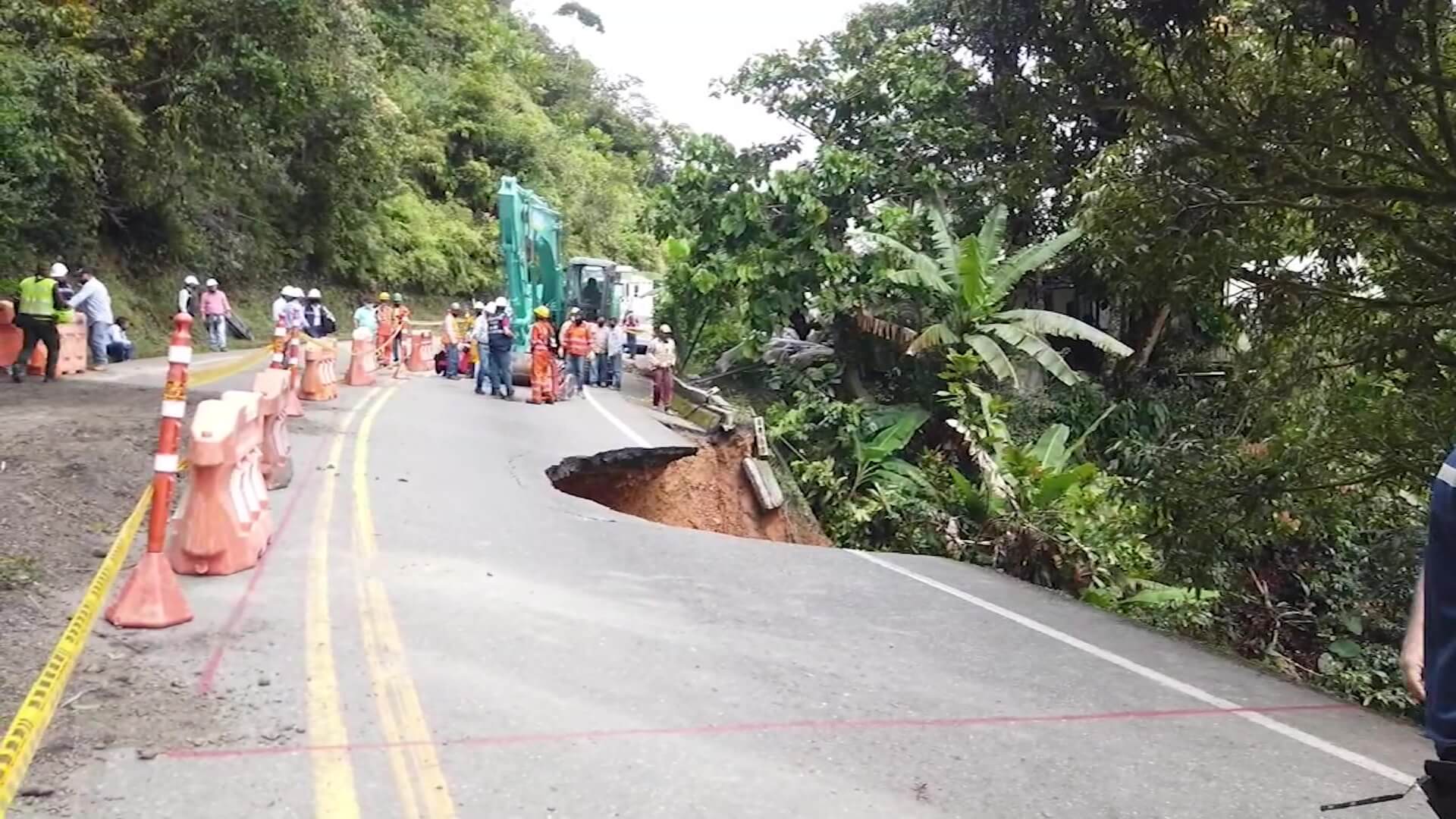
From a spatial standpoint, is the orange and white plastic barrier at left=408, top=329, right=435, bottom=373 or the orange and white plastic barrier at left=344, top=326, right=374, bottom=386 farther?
the orange and white plastic barrier at left=408, top=329, right=435, bottom=373

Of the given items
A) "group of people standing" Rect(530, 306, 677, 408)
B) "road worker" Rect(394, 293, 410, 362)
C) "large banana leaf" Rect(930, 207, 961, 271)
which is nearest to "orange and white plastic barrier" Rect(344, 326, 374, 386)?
"group of people standing" Rect(530, 306, 677, 408)

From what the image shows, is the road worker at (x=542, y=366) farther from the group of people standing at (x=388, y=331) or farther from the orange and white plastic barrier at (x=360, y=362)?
the group of people standing at (x=388, y=331)

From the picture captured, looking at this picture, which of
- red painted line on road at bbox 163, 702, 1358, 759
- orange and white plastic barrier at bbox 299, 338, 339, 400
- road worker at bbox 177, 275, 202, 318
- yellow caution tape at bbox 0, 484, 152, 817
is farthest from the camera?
road worker at bbox 177, 275, 202, 318

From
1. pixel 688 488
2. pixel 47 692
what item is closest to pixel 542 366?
pixel 688 488

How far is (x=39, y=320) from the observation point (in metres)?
15.0

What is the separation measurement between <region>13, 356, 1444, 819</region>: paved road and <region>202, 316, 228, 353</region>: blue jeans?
16117 millimetres

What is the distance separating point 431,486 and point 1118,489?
19.8ft

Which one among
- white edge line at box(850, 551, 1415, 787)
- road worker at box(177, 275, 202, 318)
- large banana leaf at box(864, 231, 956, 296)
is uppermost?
large banana leaf at box(864, 231, 956, 296)

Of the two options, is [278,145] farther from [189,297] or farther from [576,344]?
[576,344]

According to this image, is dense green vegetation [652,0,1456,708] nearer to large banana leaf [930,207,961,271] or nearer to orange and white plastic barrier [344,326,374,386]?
large banana leaf [930,207,961,271]

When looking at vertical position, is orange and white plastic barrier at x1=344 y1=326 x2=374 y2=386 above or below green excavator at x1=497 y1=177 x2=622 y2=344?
below

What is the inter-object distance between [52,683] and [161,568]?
1234 millimetres

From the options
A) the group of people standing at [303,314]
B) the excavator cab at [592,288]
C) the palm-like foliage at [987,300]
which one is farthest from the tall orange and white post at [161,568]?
the excavator cab at [592,288]

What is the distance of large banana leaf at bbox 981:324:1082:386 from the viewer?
17.9 m
